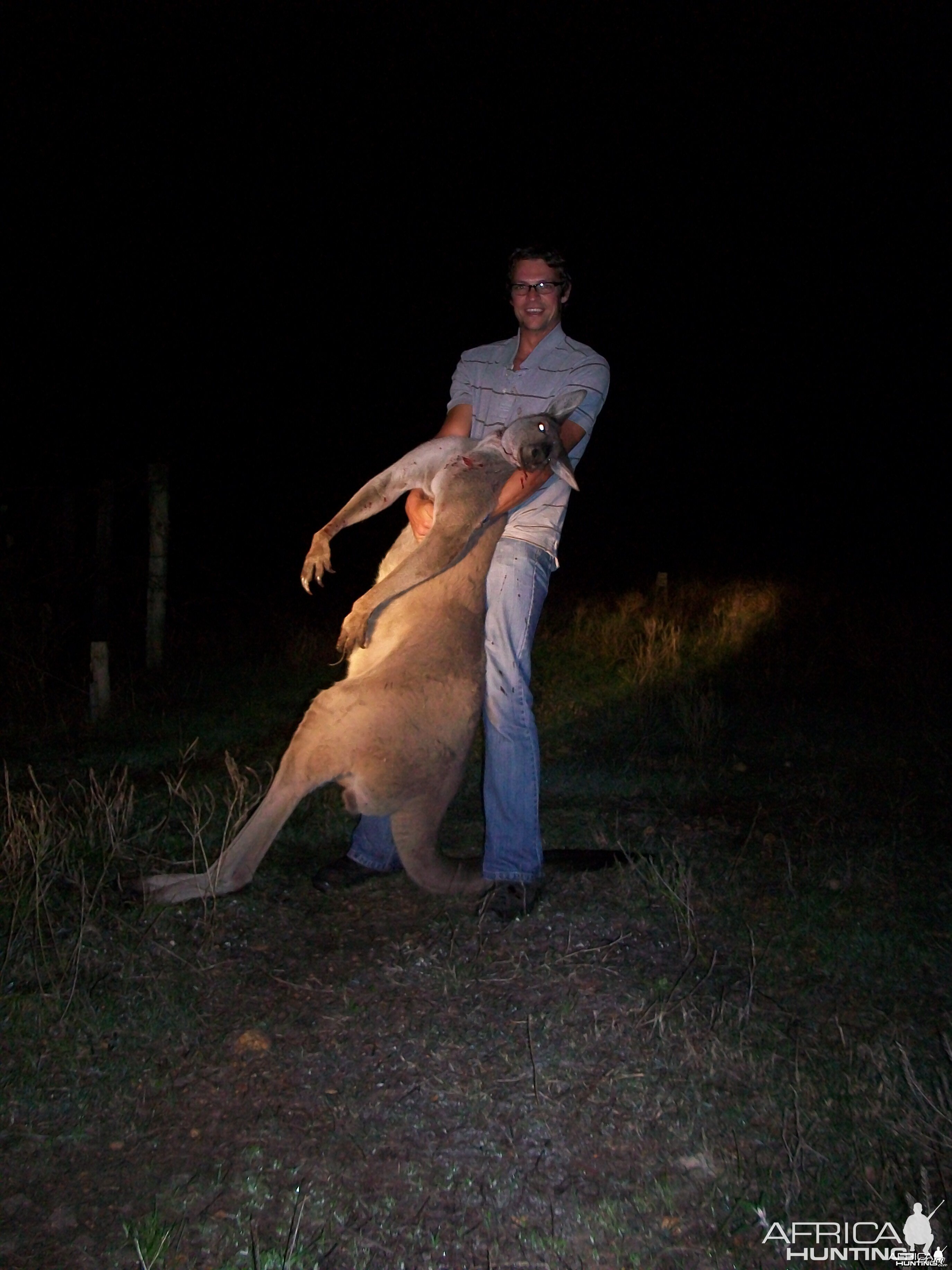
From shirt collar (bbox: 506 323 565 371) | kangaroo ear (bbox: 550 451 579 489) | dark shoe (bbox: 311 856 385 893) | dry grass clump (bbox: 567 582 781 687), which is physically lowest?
dry grass clump (bbox: 567 582 781 687)

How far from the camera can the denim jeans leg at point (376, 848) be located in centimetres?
389

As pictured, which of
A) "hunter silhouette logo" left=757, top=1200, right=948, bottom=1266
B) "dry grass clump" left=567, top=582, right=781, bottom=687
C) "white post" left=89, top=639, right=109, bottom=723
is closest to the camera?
"hunter silhouette logo" left=757, top=1200, right=948, bottom=1266

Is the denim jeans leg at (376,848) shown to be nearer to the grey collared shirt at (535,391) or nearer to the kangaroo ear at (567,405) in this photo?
the grey collared shirt at (535,391)

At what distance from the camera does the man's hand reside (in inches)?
145

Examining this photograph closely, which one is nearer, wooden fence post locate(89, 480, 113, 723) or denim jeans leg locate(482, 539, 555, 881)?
denim jeans leg locate(482, 539, 555, 881)

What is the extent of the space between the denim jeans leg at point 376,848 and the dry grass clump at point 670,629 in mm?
3698

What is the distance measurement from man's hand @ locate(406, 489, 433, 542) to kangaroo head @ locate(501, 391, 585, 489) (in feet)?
1.18

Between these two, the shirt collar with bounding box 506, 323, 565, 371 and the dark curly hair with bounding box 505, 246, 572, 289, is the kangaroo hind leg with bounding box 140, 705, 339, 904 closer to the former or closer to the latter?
the shirt collar with bounding box 506, 323, 565, 371

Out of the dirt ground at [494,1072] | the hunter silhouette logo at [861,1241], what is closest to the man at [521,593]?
the dirt ground at [494,1072]

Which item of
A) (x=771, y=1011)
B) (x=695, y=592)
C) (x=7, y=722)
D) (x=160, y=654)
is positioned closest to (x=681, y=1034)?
(x=771, y=1011)

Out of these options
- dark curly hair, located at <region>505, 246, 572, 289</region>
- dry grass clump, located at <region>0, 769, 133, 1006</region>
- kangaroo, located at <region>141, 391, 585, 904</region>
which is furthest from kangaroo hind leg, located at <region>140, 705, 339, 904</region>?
dark curly hair, located at <region>505, 246, 572, 289</region>

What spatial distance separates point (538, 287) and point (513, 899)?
230 centimetres

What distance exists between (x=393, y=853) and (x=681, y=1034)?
1480 millimetres

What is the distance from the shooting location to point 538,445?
3.44 m
